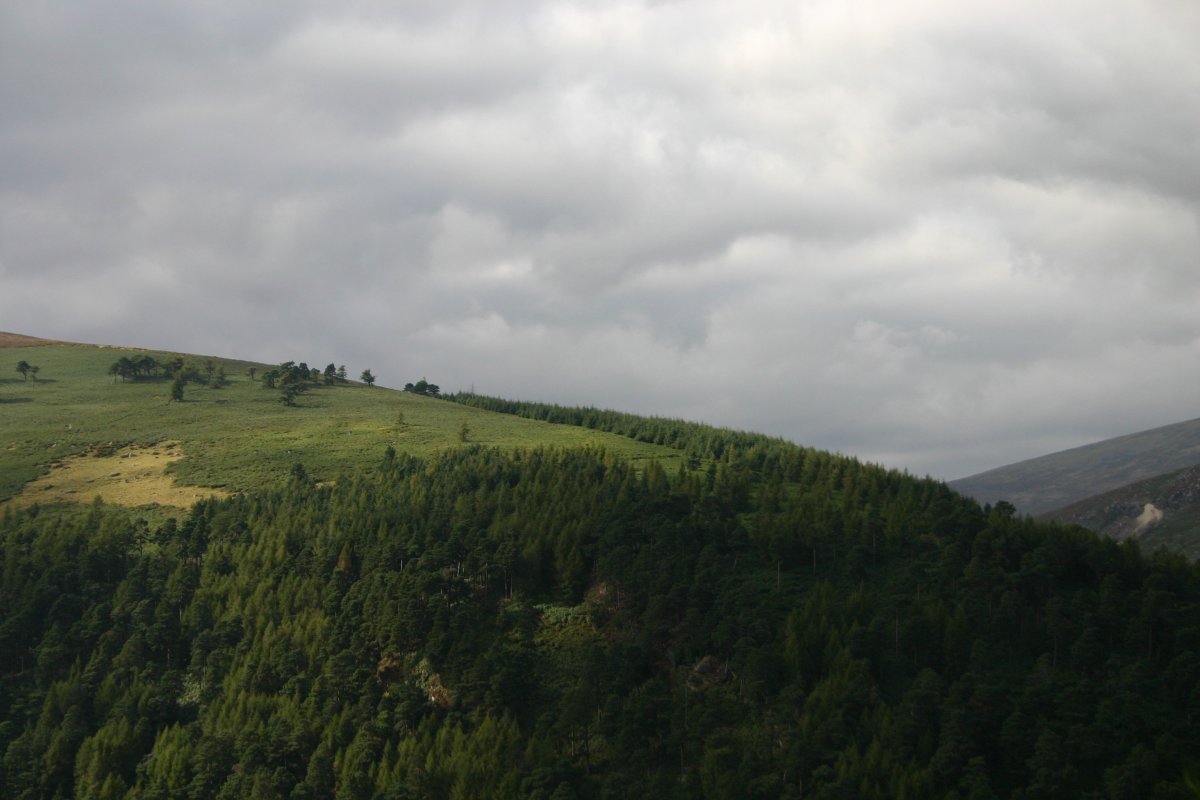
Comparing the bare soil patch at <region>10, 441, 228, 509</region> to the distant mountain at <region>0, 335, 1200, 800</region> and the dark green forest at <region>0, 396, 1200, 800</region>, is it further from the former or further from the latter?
the dark green forest at <region>0, 396, 1200, 800</region>

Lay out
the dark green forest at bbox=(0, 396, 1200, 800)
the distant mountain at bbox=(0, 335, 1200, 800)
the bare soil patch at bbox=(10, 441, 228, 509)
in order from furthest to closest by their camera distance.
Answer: the bare soil patch at bbox=(10, 441, 228, 509), the distant mountain at bbox=(0, 335, 1200, 800), the dark green forest at bbox=(0, 396, 1200, 800)

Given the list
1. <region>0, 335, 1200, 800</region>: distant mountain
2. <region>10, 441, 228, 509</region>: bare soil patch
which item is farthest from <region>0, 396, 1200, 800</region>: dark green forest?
<region>10, 441, 228, 509</region>: bare soil patch

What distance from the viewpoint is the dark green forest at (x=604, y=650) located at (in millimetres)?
102375

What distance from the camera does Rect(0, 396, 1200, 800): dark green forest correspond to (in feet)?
336

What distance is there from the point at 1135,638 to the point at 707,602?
43.9 meters

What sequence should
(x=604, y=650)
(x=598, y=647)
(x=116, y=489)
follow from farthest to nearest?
1. (x=116, y=489)
2. (x=598, y=647)
3. (x=604, y=650)

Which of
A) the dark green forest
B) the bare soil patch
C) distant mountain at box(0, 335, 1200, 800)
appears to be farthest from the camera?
the bare soil patch

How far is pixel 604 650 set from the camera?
400 ft

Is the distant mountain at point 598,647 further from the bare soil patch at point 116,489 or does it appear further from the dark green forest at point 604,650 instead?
the bare soil patch at point 116,489

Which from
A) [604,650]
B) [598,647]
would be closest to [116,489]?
[598,647]

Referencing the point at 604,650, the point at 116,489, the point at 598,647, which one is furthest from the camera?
the point at 116,489

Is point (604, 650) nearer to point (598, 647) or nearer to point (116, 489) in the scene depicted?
point (598, 647)

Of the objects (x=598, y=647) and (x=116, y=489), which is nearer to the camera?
(x=598, y=647)

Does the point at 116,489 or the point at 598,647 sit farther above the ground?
the point at 116,489
